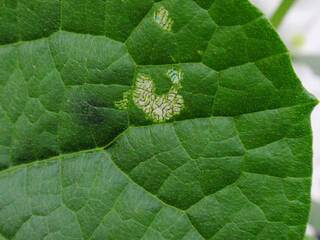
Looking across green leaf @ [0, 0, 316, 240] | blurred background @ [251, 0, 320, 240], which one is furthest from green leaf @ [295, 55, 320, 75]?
Answer: green leaf @ [0, 0, 316, 240]

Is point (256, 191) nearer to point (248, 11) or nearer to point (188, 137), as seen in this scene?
point (188, 137)

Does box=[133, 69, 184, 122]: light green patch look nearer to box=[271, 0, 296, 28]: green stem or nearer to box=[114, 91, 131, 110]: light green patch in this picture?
box=[114, 91, 131, 110]: light green patch

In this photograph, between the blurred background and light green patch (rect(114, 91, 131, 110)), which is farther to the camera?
the blurred background

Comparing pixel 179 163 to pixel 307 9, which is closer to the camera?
pixel 179 163

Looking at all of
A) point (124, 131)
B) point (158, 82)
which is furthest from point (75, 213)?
point (158, 82)

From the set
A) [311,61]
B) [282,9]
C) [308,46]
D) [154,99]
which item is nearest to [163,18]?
[154,99]

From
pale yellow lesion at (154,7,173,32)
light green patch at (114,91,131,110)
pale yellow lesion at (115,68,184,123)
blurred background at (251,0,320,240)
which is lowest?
blurred background at (251,0,320,240)

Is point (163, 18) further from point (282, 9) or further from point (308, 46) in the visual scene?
point (308, 46)

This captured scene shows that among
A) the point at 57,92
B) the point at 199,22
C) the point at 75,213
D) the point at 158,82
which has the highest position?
the point at 199,22
